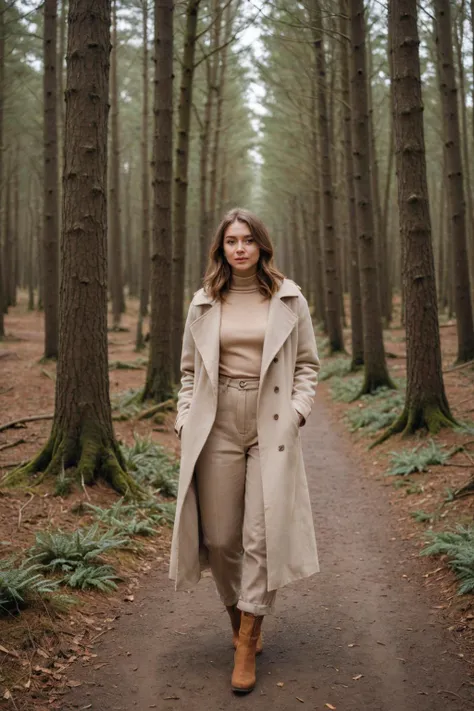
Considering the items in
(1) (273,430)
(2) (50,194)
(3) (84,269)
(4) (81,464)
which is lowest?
(4) (81,464)

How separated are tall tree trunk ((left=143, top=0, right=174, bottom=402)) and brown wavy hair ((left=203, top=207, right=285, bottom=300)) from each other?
→ 6.70 meters

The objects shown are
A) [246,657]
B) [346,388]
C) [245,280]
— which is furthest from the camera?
[346,388]

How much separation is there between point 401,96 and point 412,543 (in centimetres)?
540

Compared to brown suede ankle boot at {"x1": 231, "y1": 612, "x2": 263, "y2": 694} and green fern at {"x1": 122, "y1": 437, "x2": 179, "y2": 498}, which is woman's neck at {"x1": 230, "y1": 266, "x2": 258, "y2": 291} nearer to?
brown suede ankle boot at {"x1": 231, "y1": 612, "x2": 263, "y2": 694}

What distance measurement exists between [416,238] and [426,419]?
2.26 metres

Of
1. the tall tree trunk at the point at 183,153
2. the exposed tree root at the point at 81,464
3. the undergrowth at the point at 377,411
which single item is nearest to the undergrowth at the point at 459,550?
the exposed tree root at the point at 81,464

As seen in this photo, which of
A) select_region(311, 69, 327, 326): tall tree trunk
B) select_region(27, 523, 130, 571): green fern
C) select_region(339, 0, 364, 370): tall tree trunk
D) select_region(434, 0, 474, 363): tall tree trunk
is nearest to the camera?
select_region(27, 523, 130, 571): green fern

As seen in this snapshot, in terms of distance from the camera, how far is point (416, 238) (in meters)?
7.80

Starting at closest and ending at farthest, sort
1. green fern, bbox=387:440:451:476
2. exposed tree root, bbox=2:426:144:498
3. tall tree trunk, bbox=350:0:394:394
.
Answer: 1. exposed tree root, bbox=2:426:144:498
2. green fern, bbox=387:440:451:476
3. tall tree trunk, bbox=350:0:394:394

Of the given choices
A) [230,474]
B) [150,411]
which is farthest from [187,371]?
[150,411]

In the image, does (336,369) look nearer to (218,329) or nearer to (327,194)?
(327,194)

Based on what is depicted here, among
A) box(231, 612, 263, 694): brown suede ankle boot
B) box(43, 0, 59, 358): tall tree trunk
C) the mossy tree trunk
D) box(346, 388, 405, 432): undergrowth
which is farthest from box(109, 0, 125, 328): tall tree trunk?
box(231, 612, 263, 694): brown suede ankle boot

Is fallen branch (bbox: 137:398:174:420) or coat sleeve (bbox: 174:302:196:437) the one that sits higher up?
coat sleeve (bbox: 174:302:196:437)

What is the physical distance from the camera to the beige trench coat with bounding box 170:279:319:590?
10.5ft
